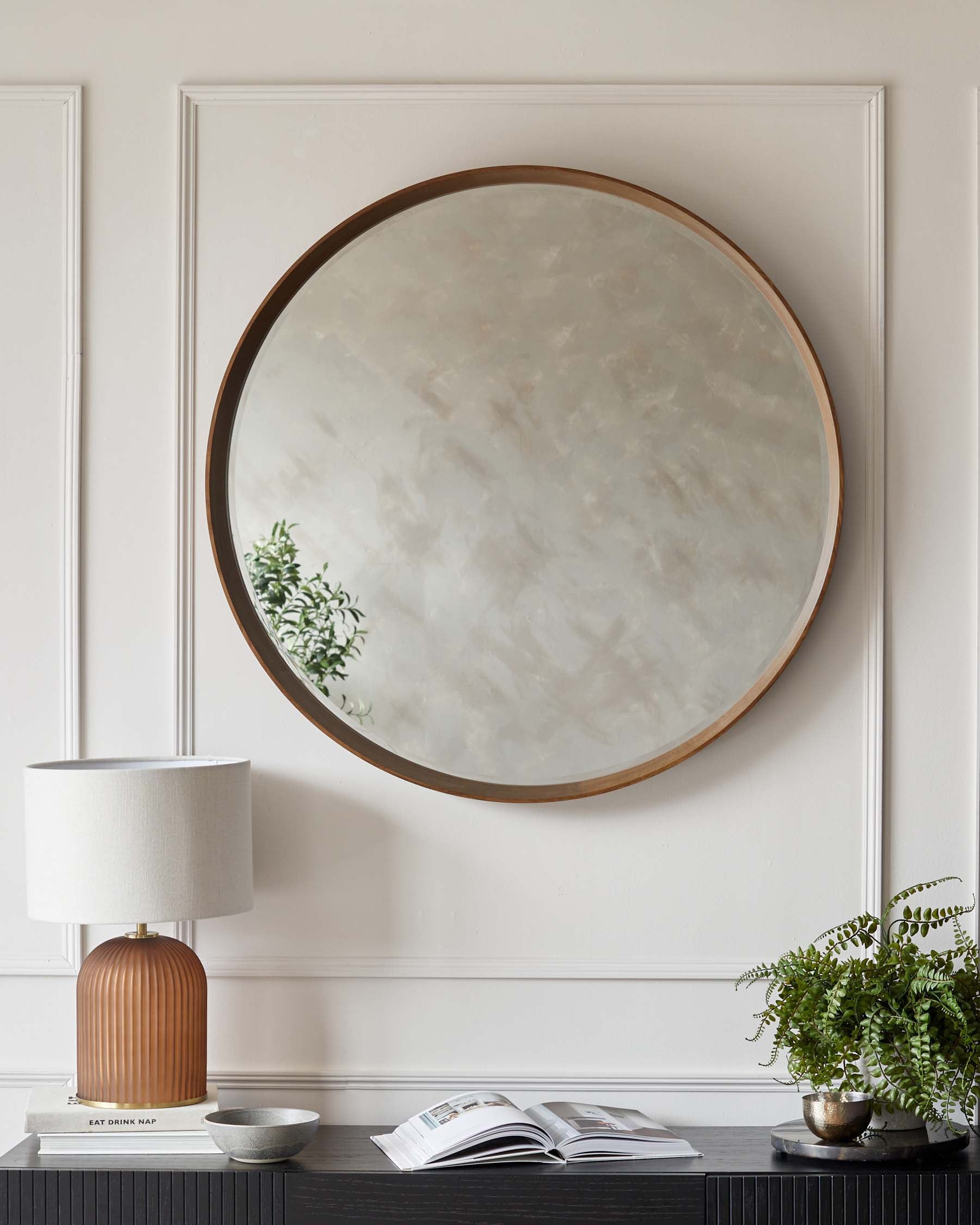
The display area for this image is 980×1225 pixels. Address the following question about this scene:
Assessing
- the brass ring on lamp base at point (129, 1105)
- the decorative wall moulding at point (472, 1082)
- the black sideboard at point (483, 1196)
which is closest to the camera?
the black sideboard at point (483, 1196)

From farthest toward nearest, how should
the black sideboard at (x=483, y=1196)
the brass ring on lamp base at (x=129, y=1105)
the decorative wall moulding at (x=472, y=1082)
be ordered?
the decorative wall moulding at (x=472, y=1082) → the brass ring on lamp base at (x=129, y=1105) → the black sideboard at (x=483, y=1196)

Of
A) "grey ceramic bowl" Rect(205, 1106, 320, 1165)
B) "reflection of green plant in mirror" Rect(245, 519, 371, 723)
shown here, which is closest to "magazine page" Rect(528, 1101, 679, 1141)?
"grey ceramic bowl" Rect(205, 1106, 320, 1165)

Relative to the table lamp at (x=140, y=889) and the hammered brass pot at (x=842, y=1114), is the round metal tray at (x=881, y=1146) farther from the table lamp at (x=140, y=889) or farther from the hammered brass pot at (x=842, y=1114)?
the table lamp at (x=140, y=889)

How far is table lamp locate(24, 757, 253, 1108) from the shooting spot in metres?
1.81

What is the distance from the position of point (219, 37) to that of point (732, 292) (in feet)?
3.51

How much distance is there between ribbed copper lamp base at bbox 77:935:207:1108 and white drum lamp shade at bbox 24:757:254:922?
0.13 meters

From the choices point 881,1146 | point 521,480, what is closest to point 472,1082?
point 881,1146

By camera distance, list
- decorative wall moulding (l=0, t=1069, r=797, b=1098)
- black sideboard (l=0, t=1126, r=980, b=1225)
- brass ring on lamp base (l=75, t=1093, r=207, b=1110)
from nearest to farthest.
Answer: black sideboard (l=0, t=1126, r=980, b=1225) < brass ring on lamp base (l=75, t=1093, r=207, b=1110) < decorative wall moulding (l=0, t=1069, r=797, b=1098)

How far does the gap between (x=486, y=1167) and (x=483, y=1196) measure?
0.05 metres

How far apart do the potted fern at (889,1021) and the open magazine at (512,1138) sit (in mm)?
261

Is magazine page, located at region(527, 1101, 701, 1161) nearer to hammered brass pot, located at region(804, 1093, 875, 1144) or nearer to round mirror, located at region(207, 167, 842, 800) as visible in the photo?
hammered brass pot, located at region(804, 1093, 875, 1144)

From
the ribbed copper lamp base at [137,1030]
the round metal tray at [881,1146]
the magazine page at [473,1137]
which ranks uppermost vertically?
the ribbed copper lamp base at [137,1030]

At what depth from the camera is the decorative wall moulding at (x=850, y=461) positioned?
2.12m

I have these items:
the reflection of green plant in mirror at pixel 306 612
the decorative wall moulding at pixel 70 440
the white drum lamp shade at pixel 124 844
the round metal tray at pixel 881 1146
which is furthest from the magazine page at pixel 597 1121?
the decorative wall moulding at pixel 70 440
